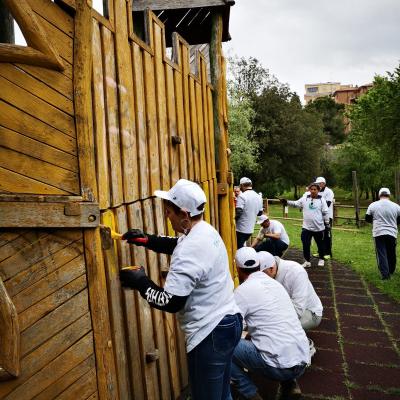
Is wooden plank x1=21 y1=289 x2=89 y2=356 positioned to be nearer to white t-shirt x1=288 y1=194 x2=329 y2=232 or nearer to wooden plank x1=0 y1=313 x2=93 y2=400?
wooden plank x1=0 y1=313 x2=93 y2=400

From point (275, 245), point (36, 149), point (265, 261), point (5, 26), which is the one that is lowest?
point (275, 245)

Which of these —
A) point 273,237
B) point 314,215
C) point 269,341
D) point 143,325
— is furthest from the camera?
point 314,215

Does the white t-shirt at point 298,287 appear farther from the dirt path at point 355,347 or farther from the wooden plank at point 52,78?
the wooden plank at point 52,78

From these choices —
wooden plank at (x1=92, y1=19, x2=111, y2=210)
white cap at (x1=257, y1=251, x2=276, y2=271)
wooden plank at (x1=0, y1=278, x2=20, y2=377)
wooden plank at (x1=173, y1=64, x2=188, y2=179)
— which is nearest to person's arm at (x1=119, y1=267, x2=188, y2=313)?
wooden plank at (x1=92, y1=19, x2=111, y2=210)

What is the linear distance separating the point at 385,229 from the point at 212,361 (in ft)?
19.7

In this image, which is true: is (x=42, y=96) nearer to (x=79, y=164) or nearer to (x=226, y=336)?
(x=79, y=164)

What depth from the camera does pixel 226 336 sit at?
256cm

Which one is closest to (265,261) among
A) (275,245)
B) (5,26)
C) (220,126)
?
(220,126)

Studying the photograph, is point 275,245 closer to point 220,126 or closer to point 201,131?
point 220,126

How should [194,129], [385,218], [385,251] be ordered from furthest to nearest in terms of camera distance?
[385,251]
[385,218]
[194,129]

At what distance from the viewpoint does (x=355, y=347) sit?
15.7 ft

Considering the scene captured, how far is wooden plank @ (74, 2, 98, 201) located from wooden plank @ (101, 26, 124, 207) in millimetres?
332

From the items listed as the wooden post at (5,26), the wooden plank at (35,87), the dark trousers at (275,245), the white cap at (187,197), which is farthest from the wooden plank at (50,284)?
the dark trousers at (275,245)

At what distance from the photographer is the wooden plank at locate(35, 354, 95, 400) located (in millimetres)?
2166
